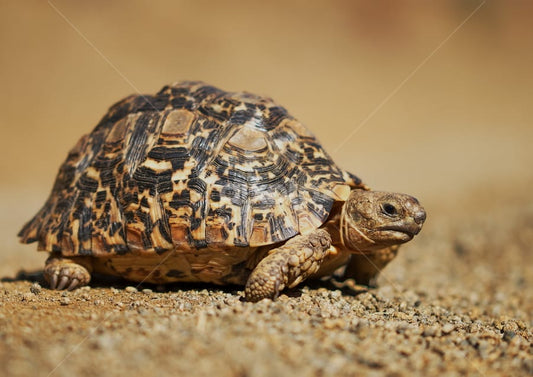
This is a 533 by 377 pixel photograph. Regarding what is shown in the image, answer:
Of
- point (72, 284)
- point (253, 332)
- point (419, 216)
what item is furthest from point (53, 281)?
point (419, 216)

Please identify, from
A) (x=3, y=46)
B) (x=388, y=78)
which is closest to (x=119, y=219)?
(x=3, y=46)

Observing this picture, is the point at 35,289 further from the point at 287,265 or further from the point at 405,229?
the point at 405,229

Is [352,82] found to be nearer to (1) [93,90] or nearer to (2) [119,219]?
(1) [93,90]

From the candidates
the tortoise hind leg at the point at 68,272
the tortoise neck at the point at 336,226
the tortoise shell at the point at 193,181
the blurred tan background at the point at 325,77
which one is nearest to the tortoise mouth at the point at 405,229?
the tortoise neck at the point at 336,226

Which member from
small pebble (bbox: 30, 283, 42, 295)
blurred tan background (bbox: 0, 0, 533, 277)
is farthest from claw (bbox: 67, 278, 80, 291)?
blurred tan background (bbox: 0, 0, 533, 277)

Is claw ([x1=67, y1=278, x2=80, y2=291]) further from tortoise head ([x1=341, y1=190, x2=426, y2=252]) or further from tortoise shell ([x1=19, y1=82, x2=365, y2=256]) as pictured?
tortoise head ([x1=341, y1=190, x2=426, y2=252])
